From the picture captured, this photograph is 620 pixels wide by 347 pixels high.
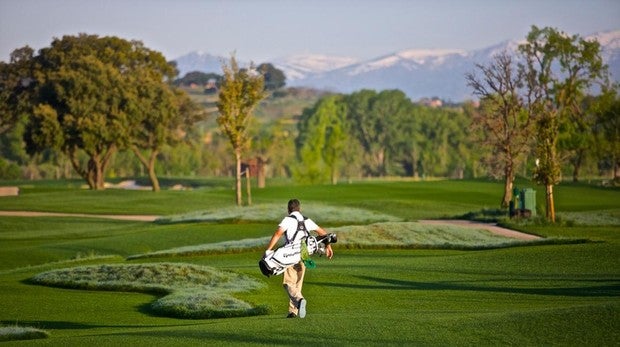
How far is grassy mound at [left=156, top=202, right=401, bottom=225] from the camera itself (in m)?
59.8

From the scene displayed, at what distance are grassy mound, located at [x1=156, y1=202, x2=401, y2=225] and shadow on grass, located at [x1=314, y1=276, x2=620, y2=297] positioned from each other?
94.1ft

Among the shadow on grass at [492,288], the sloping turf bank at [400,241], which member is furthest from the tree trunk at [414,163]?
the shadow on grass at [492,288]

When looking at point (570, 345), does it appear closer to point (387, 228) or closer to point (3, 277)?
point (3, 277)

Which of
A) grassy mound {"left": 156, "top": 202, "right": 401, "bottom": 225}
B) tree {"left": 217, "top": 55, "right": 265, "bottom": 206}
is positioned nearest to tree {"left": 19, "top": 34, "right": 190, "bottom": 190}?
tree {"left": 217, "top": 55, "right": 265, "bottom": 206}

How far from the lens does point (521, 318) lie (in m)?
19.7

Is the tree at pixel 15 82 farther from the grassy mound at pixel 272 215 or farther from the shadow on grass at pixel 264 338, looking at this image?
the shadow on grass at pixel 264 338

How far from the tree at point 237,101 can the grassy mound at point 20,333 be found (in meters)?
48.8

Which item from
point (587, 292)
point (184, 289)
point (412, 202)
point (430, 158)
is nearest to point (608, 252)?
point (587, 292)

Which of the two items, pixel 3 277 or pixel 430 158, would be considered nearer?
pixel 3 277

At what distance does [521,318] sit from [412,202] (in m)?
61.1

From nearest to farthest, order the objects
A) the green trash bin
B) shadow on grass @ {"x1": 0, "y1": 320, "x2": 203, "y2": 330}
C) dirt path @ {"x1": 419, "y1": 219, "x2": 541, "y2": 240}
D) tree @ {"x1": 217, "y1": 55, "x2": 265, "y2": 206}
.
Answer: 1. shadow on grass @ {"x1": 0, "y1": 320, "x2": 203, "y2": 330}
2. dirt path @ {"x1": 419, "y1": 219, "x2": 541, "y2": 240}
3. the green trash bin
4. tree @ {"x1": 217, "y1": 55, "x2": 265, "y2": 206}

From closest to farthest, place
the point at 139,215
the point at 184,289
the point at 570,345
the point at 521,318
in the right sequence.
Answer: the point at 570,345 → the point at 521,318 → the point at 184,289 → the point at 139,215

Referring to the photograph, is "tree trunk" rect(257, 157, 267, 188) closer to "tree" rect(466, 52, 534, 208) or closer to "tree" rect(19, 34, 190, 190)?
"tree" rect(19, 34, 190, 190)

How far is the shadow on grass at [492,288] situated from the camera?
26.9 m
